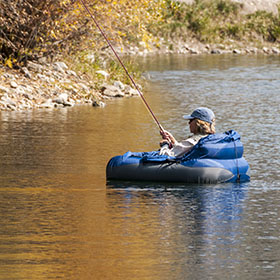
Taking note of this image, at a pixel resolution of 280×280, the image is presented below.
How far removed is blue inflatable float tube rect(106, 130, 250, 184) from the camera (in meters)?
10.9

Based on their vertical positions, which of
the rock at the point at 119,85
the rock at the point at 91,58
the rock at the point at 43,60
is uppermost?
the rock at the point at 91,58

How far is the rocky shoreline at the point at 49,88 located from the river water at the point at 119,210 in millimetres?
1806

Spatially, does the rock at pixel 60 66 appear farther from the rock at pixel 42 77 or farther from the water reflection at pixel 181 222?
the water reflection at pixel 181 222

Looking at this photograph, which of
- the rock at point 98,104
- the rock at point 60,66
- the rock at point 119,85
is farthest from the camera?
the rock at point 119,85

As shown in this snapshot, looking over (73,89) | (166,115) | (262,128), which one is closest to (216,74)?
(73,89)

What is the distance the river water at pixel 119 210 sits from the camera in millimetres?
7219

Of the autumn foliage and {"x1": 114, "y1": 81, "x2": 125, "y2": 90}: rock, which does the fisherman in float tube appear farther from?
{"x1": 114, "y1": 81, "x2": 125, "y2": 90}: rock

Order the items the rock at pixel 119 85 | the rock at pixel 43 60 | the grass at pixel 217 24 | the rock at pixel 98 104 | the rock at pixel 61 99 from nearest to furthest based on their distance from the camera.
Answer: the rock at pixel 61 99, the rock at pixel 98 104, the rock at pixel 43 60, the rock at pixel 119 85, the grass at pixel 217 24

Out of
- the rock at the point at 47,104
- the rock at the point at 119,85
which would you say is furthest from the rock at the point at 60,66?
the rock at the point at 47,104

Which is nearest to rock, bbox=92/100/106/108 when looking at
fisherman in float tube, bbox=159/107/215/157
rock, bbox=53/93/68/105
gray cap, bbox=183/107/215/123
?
rock, bbox=53/93/68/105

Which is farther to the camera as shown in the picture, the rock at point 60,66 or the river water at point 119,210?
the rock at point 60,66

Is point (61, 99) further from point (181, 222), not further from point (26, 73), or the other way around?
point (181, 222)

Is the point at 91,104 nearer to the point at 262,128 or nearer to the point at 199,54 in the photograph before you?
the point at 262,128

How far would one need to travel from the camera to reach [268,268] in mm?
7133
